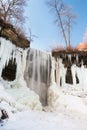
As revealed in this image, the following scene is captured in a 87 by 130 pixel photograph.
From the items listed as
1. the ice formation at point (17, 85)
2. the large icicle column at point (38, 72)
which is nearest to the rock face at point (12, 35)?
the ice formation at point (17, 85)

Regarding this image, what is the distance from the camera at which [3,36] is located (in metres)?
11.4

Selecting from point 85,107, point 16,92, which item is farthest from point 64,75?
point 16,92

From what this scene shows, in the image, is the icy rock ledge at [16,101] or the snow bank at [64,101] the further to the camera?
the snow bank at [64,101]

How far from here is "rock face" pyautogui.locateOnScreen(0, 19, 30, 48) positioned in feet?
37.9

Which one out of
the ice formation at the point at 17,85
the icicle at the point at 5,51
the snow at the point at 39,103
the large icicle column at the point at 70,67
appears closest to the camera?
the snow at the point at 39,103

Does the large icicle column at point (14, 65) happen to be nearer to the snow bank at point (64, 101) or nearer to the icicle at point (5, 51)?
the icicle at point (5, 51)

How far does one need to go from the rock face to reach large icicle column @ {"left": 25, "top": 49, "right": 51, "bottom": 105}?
1.95ft

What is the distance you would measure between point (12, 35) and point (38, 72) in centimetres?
238

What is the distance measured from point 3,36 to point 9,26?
2.80ft

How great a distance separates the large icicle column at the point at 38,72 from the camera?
11.8 metres

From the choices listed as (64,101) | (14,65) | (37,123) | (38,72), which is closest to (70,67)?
(38,72)

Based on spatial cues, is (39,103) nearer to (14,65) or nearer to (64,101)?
(64,101)

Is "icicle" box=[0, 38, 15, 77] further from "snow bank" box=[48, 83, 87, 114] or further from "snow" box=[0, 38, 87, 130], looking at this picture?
"snow bank" box=[48, 83, 87, 114]

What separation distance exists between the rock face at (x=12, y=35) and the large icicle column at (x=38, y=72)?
0.59 m
